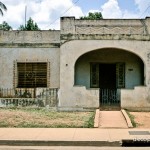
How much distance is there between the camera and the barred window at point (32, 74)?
20.2 metres

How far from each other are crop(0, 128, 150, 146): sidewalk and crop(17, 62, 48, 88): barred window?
23.6 ft

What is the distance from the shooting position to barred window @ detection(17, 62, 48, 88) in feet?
66.3

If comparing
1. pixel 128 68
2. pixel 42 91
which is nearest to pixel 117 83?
pixel 128 68

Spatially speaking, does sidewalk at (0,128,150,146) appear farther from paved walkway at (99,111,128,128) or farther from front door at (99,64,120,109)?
front door at (99,64,120,109)

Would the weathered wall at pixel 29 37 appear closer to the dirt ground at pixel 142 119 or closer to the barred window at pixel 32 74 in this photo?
the barred window at pixel 32 74

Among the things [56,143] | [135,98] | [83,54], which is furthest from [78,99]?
[56,143]

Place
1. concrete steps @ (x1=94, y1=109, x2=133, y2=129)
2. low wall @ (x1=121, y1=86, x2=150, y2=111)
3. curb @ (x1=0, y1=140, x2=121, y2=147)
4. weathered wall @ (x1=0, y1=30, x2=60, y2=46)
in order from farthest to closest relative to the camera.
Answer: weathered wall @ (x1=0, y1=30, x2=60, y2=46) → low wall @ (x1=121, y1=86, x2=150, y2=111) → concrete steps @ (x1=94, y1=109, x2=133, y2=129) → curb @ (x1=0, y1=140, x2=121, y2=147)

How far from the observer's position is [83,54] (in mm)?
18906

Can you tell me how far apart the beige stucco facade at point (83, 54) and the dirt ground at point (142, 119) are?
113cm

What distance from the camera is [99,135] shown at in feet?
38.8

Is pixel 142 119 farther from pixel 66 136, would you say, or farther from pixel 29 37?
pixel 29 37

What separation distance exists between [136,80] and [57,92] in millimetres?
4849

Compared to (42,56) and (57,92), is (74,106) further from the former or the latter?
(42,56)

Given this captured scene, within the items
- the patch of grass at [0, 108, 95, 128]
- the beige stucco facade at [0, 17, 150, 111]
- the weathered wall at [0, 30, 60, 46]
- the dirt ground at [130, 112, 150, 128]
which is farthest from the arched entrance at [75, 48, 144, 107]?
the patch of grass at [0, 108, 95, 128]
